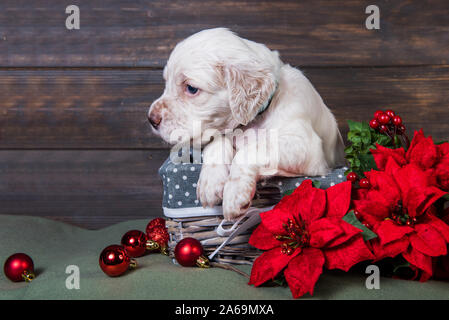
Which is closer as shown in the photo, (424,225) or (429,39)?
(424,225)

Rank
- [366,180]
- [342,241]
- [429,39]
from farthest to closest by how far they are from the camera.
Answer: [429,39]
[366,180]
[342,241]

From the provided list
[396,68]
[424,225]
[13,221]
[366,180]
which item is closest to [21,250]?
[13,221]

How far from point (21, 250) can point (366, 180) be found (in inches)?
47.5

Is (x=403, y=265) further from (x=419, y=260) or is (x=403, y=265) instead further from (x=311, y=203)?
(x=311, y=203)

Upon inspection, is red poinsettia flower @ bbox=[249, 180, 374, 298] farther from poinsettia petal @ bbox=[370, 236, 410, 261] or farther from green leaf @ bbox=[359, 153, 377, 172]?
green leaf @ bbox=[359, 153, 377, 172]

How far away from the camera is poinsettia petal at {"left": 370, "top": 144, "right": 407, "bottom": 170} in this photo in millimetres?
1136

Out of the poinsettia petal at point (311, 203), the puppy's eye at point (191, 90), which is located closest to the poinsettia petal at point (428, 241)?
the poinsettia petal at point (311, 203)

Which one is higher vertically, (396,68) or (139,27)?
(139,27)

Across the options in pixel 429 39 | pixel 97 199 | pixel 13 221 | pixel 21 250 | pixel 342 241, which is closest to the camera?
pixel 342 241

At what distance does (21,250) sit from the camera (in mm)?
1612

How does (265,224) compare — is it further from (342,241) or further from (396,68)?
(396,68)

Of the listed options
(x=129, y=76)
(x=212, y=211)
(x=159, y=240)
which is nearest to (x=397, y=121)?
(x=212, y=211)

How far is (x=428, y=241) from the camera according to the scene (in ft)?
3.34

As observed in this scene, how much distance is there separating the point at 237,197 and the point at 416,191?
0.42 metres
